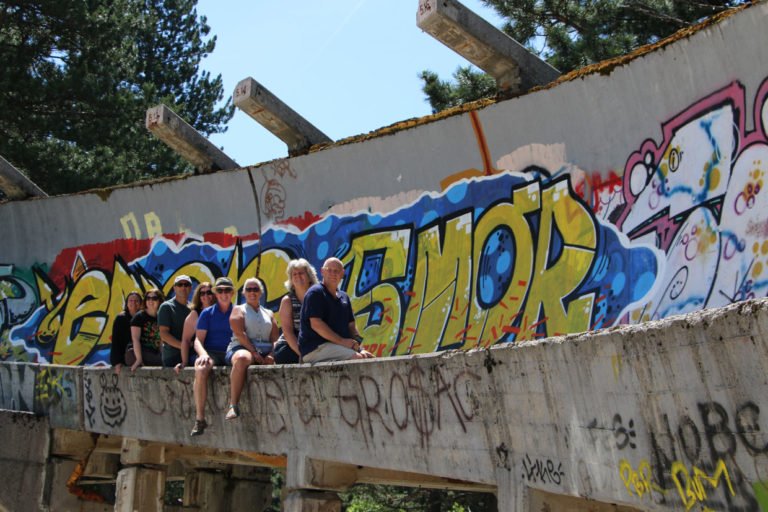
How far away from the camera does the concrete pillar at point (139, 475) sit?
13578 mm

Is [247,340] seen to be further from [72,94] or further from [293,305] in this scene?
[72,94]

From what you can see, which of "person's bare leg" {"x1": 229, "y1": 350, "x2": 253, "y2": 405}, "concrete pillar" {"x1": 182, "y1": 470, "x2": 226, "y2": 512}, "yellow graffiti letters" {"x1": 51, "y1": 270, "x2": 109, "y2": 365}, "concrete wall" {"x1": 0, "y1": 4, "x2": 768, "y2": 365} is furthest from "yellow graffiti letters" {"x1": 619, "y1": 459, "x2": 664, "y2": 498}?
"yellow graffiti letters" {"x1": 51, "y1": 270, "x2": 109, "y2": 365}

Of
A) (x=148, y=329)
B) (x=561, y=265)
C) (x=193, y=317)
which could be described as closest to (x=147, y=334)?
(x=148, y=329)

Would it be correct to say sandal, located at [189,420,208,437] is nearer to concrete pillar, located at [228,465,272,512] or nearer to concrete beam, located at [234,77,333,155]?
concrete pillar, located at [228,465,272,512]

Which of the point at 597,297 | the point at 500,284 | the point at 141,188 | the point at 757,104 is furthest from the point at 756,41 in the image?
the point at 141,188

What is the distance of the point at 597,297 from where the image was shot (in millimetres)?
12391

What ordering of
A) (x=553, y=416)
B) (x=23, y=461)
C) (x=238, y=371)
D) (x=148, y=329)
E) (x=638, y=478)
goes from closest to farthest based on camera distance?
(x=638, y=478) < (x=553, y=416) < (x=238, y=371) < (x=148, y=329) < (x=23, y=461)

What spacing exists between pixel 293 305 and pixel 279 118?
8812mm

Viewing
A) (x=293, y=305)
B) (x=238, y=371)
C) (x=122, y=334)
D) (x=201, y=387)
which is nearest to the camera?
(x=293, y=305)

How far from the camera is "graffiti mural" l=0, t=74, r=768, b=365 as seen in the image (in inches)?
427

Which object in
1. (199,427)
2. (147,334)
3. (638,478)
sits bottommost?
(638,478)

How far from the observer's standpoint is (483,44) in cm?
1441

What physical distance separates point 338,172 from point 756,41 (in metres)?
8.27

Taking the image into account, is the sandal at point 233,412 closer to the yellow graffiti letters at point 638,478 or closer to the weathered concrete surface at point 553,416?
the weathered concrete surface at point 553,416
